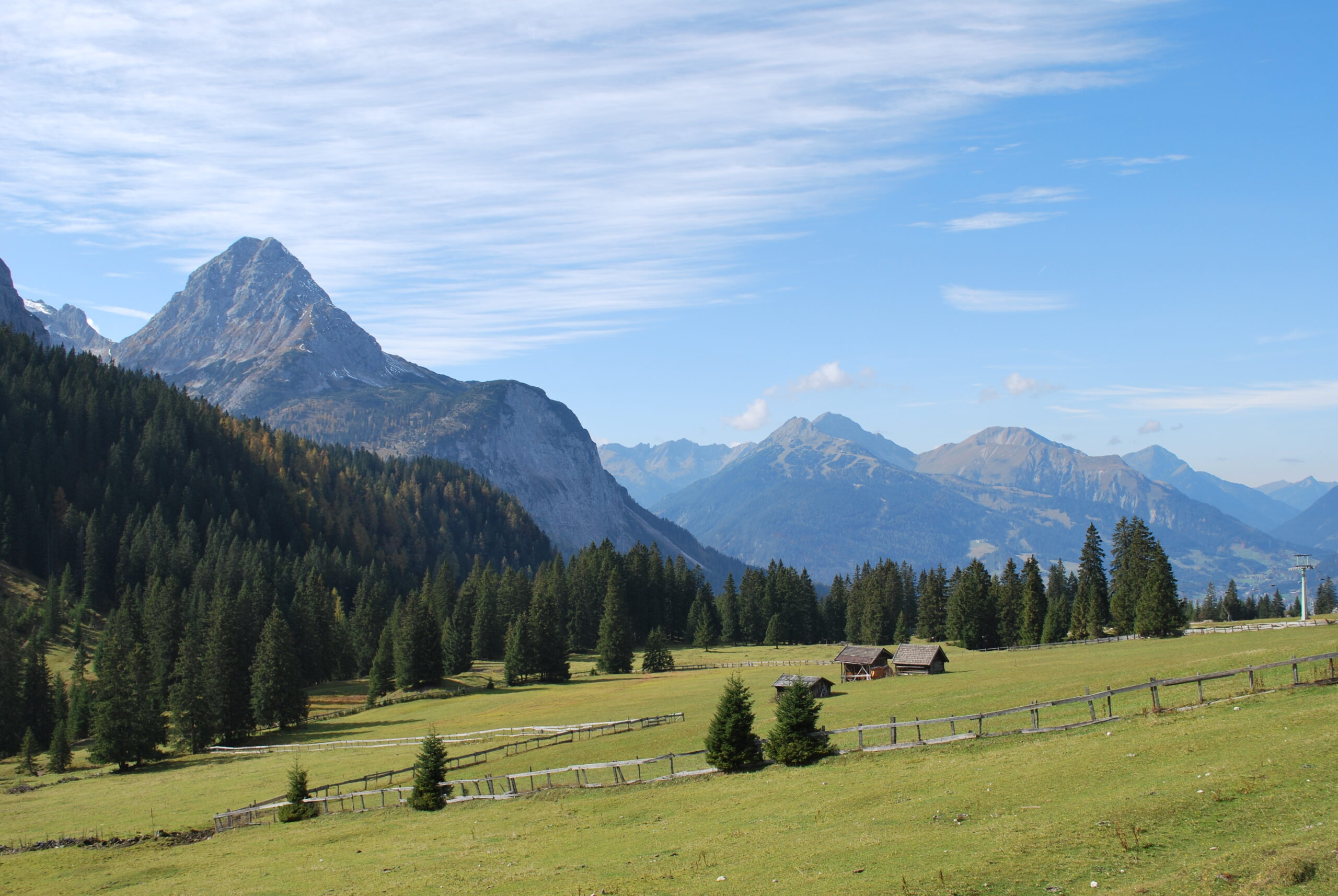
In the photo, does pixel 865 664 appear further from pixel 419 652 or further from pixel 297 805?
pixel 419 652

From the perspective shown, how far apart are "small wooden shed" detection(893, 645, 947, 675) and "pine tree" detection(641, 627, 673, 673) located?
3682cm

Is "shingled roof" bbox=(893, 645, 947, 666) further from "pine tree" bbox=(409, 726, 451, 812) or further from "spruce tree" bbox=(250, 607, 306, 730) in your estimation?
"spruce tree" bbox=(250, 607, 306, 730)

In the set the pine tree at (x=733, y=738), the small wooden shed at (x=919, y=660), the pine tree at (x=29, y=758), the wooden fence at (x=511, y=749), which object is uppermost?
the pine tree at (x=733, y=738)

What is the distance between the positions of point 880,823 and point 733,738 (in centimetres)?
1252

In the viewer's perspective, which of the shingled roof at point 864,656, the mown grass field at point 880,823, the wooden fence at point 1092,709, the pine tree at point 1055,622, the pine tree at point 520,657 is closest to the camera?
the mown grass field at point 880,823

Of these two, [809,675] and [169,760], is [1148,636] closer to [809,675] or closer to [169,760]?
[809,675]

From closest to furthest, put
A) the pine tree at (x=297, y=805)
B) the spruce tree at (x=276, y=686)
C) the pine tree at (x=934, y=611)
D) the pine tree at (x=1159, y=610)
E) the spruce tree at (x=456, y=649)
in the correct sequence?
the pine tree at (x=297, y=805) < the spruce tree at (x=276, y=686) < the pine tree at (x=1159, y=610) < the spruce tree at (x=456, y=649) < the pine tree at (x=934, y=611)

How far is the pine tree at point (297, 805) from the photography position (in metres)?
43.3

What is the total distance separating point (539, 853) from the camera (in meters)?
Answer: 29.1

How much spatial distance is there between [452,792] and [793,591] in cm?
10564

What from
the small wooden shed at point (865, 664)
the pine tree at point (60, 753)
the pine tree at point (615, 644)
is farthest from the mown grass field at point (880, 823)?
the pine tree at point (615, 644)

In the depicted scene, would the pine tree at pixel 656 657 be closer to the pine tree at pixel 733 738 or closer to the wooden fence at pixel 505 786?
the wooden fence at pixel 505 786

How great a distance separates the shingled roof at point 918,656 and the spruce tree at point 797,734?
4351 cm

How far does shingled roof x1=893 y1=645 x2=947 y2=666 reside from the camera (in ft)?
257
